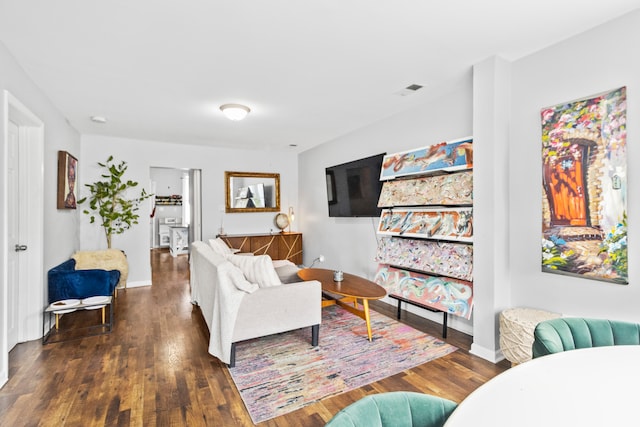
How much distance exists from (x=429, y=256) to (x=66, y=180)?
4475mm

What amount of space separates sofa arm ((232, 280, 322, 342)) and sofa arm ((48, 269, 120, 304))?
2065mm

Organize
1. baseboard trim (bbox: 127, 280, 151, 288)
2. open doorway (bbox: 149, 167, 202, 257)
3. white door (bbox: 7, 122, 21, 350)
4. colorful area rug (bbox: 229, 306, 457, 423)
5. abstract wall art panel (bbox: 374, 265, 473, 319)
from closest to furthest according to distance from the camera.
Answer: colorful area rug (bbox: 229, 306, 457, 423)
white door (bbox: 7, 122, 21, 350)
abstract wall art panel (bbox: 374, 265, 473, 319)
baseboard trim (bbox: 127, 280, 151, 288)
open doorway (bbox: 149, 167, 202, 257)

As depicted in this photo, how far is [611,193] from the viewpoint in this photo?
6.93 ft

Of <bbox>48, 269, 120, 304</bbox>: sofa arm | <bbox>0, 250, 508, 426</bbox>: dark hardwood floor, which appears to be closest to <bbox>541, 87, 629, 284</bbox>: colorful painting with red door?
<bbox>0, 250, 508, 426</bbox>: dark hardwood floor

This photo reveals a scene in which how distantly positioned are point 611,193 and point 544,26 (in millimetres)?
1239

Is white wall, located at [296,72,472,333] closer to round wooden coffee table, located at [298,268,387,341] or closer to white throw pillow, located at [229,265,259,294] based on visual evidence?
round wooden coffee table, located at [298,268,387,341]

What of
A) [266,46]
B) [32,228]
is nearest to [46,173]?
[32,228]

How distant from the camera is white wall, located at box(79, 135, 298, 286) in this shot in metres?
5.13

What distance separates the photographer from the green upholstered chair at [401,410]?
2.57 ft

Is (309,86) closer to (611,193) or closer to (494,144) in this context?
(494,144)

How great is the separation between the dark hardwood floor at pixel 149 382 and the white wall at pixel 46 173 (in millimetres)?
374

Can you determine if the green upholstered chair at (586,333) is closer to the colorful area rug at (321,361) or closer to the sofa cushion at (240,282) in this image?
the colorful area rug at (321,361)

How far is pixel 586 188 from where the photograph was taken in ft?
7.31

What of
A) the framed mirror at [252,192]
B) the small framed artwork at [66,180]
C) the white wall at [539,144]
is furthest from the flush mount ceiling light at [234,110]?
the white wall at [539,144]
